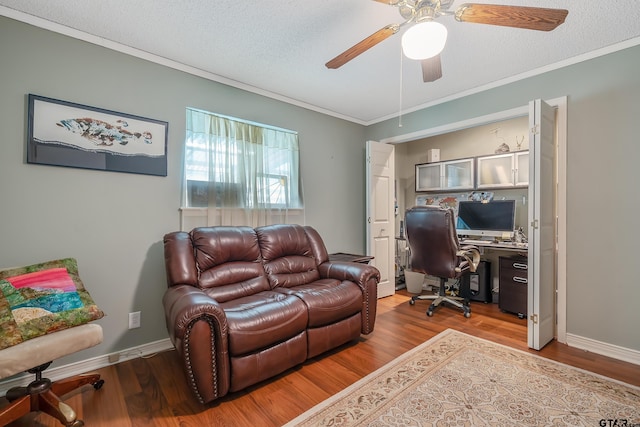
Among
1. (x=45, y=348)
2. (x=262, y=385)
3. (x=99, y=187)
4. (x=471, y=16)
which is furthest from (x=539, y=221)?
(x=99, y=187)

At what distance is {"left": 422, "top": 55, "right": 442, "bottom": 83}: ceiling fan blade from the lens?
1.79 m

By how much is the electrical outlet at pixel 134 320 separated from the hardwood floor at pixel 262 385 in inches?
10.2

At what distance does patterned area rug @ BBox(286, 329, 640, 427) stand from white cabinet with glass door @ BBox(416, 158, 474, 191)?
2501 mm

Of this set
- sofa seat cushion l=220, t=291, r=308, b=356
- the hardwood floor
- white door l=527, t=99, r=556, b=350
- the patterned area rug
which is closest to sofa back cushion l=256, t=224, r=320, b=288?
sofa seat cushion l=220, t=291, r=308, b=356

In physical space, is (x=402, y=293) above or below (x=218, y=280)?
below

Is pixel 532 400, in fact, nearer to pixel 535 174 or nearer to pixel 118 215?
pixel 535 174

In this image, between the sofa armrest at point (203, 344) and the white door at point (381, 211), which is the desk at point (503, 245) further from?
the sofa armrest at point (203, 344)

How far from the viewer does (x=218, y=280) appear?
2.30 meters

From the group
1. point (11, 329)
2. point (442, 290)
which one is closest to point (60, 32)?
point (11, 329)

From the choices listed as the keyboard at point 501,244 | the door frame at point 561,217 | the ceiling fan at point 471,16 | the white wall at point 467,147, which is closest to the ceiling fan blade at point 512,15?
the ceiling fan at point 471,16

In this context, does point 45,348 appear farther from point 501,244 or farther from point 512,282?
point 501,244

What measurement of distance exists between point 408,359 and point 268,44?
2702mm

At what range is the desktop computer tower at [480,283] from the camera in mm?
3703

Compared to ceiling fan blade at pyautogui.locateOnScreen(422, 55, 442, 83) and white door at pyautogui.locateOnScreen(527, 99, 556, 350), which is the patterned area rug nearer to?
white door at pyautogui.locateOnScreen(527, 99, 556, 350)
